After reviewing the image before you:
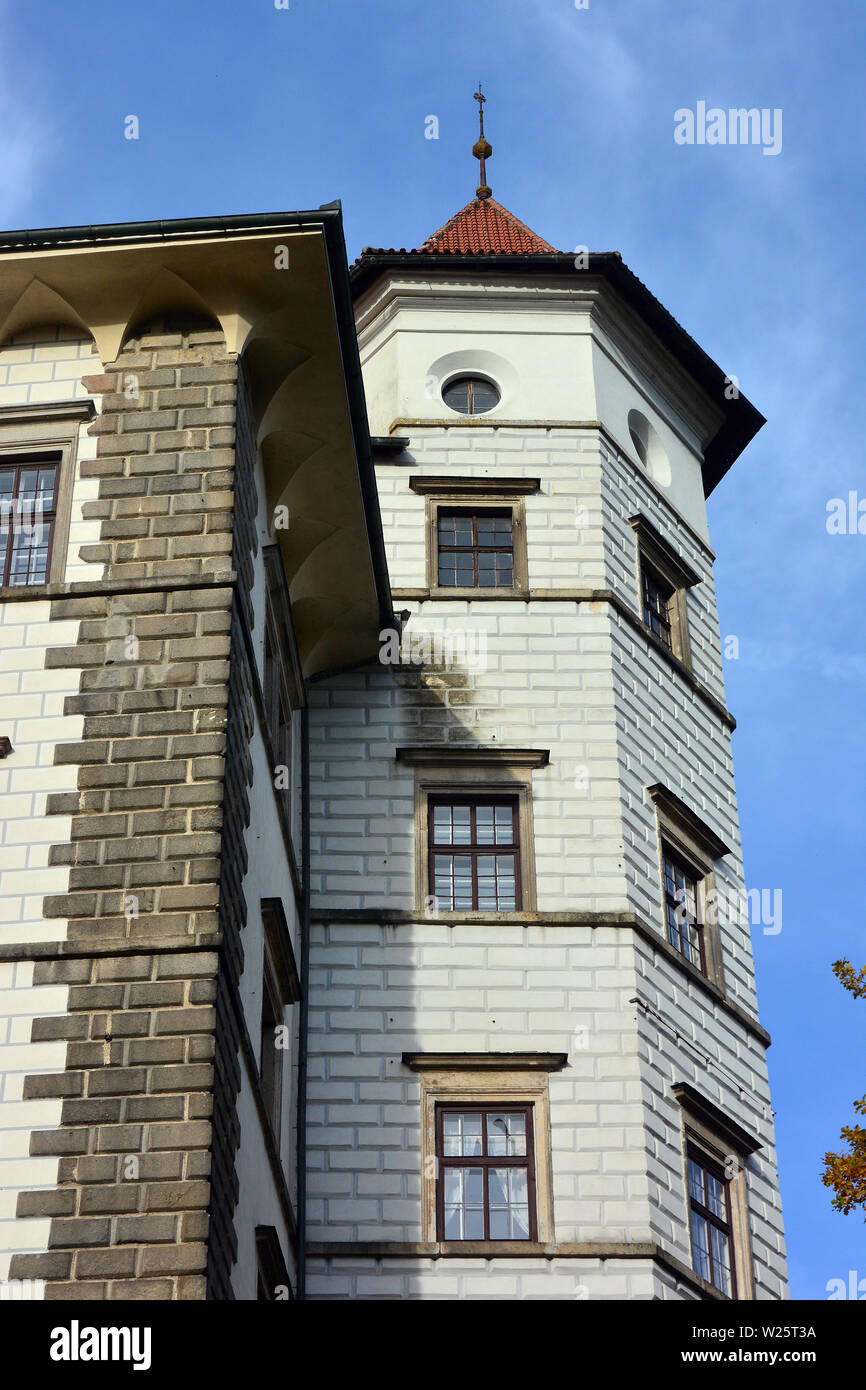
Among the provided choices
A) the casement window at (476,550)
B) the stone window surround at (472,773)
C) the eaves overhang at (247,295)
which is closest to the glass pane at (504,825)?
the stone window surround at (472,773)

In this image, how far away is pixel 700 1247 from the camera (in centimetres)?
1967

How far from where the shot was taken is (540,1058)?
64.1 feet

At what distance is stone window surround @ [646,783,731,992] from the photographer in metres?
21.8

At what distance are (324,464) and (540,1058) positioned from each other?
5779 mm

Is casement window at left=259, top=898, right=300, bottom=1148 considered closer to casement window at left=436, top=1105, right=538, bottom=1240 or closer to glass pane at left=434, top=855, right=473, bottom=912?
casement window at left=436, top=1105, right=538, bottom=1240

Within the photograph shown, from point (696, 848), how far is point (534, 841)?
226 cm

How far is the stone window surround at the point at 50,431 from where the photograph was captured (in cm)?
1588

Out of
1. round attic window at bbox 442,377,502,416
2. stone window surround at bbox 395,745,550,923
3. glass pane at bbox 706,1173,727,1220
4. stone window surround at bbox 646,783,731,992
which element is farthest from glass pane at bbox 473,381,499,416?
glass pane at bbox 706,1173,727,1220

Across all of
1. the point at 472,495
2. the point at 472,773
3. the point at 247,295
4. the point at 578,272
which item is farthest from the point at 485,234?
the point at 247,295

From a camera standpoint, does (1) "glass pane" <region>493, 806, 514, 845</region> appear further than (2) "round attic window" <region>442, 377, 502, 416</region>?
No

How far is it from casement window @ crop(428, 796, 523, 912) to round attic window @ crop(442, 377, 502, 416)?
5.23m

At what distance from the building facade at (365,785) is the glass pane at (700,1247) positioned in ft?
0.17

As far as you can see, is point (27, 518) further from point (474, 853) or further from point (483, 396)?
point (483, 396)
